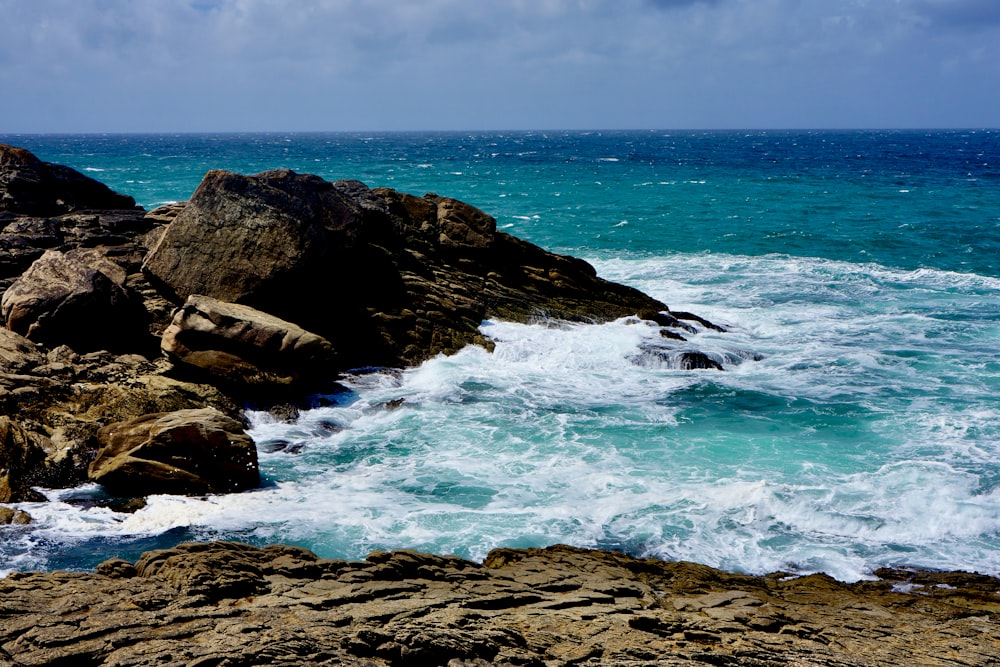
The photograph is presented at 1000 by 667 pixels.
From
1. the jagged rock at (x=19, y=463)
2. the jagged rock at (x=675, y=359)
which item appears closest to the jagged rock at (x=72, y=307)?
the jagged rock at (x=19, y=463)

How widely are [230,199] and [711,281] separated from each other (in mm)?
21298

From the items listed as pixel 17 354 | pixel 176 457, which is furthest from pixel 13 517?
pixel 17 354

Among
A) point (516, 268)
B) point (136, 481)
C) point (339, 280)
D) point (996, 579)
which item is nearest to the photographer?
point (996, 579)

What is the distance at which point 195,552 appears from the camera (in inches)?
394

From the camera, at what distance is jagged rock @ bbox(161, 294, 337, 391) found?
1861 centimetres

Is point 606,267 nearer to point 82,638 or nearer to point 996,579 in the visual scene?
point 996,579

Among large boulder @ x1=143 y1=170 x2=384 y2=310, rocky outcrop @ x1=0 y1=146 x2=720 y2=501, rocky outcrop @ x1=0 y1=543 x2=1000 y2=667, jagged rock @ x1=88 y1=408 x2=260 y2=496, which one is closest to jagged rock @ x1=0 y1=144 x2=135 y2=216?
rocky outcrop @ x1=0 y1=146 x2=720 y2=501

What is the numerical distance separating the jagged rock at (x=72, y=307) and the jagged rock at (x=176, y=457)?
4705 millimetres

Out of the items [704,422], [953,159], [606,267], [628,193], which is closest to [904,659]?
[704,422]

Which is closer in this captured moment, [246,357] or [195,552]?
[195,552]

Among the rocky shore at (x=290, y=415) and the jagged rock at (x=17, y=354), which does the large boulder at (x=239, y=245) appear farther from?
the jagged rock at (x=17, y=354)

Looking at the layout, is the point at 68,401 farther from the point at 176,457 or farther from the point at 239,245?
the point at 239,245

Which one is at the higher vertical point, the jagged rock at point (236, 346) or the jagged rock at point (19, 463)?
the jagged rock at point (236, 346)

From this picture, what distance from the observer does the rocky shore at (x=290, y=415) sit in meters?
8.04
